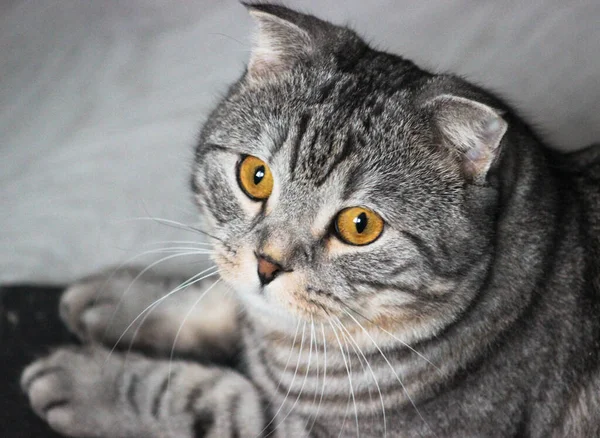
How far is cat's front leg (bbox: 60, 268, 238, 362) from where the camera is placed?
1.44 meters

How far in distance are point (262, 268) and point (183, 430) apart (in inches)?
16.6

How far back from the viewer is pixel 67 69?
155cm

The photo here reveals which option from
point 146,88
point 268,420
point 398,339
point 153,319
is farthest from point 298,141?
point 146,88

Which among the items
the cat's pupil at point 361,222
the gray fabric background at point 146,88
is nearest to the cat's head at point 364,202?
the cat's pupil at point 361,222

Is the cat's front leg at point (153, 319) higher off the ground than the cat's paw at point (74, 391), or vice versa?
the cat's front leg at point (153, 319)

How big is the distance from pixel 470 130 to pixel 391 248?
189 mm

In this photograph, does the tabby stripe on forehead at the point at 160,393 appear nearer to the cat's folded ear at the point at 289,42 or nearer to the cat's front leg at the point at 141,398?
the cat's front leg at the point at 141,398

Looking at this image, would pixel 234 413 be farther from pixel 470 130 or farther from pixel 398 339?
pixel 470 130

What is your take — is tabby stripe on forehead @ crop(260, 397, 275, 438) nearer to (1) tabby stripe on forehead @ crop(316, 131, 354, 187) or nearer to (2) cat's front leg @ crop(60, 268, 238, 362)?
(2) cat's front leg @ crop(60, 268, 238, 362)

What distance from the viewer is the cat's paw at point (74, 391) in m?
1.29

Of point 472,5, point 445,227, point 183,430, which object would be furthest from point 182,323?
point 472,5

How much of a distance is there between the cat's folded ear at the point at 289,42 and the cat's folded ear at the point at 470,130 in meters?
0.21

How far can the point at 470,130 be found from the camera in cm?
95

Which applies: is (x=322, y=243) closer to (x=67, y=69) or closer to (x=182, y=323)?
(x=182, y=323)
